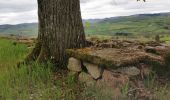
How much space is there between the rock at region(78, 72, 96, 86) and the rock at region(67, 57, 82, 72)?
0.23m

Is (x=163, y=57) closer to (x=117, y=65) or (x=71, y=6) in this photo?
(x=117, y=65)

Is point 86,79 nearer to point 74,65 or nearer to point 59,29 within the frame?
point 74,65

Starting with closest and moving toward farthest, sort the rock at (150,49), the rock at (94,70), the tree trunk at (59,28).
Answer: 1. the rock at (94,70)
2. the rock at (150,49)
3. the tree trunk at (59,28)

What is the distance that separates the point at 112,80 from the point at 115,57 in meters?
0.47

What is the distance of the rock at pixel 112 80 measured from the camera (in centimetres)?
678

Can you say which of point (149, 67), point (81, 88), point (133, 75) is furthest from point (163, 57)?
point (81, 88)

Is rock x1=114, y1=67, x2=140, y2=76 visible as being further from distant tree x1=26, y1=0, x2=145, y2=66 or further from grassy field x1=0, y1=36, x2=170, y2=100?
distant tree x1=26, y1=0, x2=145, y2=66

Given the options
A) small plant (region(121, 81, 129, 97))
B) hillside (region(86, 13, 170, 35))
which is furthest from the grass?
hillside (region(86, 13, 170, 35))

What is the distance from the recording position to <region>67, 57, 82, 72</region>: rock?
316 inches

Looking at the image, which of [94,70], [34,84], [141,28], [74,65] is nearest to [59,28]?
[74,65]

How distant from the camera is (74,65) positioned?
26.8 feet

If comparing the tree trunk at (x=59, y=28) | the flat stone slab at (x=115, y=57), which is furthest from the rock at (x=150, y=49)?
the tree trunk at (x=59, y=28)

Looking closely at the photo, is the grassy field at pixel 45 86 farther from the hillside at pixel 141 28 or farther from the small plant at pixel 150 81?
the hillside at pixel 141 28

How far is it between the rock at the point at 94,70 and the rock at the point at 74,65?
1.34 feet
